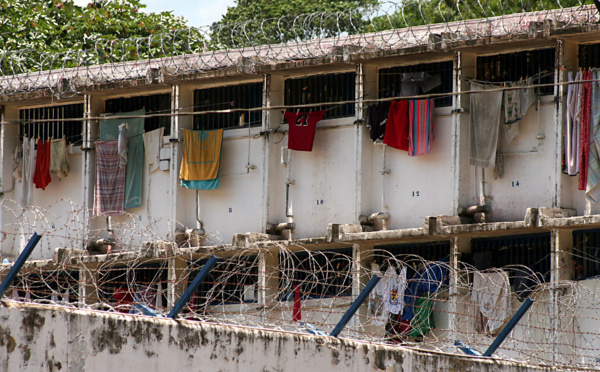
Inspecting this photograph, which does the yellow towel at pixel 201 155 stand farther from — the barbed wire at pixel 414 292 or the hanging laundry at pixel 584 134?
the hanging laundry at pixel 584 134

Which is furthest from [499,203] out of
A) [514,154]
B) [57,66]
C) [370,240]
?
[57,66]

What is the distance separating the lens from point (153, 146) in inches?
786

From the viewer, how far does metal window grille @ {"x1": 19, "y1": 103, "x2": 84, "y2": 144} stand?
21219mm

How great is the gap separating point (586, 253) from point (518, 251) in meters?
1.02

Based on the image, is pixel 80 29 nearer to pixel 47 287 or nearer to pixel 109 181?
pixel 109 181

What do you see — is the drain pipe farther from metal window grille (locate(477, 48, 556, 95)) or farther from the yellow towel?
metal window grille (locate(477, 48, 556, 95))

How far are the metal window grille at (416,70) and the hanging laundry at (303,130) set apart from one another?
1070 millimetres

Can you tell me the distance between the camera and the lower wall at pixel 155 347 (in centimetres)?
804

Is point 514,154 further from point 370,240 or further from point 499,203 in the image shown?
point 370,240

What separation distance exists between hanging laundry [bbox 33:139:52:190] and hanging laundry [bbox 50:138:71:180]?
0.10 metres

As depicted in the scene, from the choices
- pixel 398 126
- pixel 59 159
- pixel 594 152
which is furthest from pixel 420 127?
pixel 59 159

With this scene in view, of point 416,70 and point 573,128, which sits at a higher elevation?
point 416,70

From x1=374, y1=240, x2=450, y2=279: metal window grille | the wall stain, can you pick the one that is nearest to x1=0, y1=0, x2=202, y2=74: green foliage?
x1=374, y1=240, x2=450, y2=279: metal window grille

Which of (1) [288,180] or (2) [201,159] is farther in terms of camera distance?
(2) [201,159]
